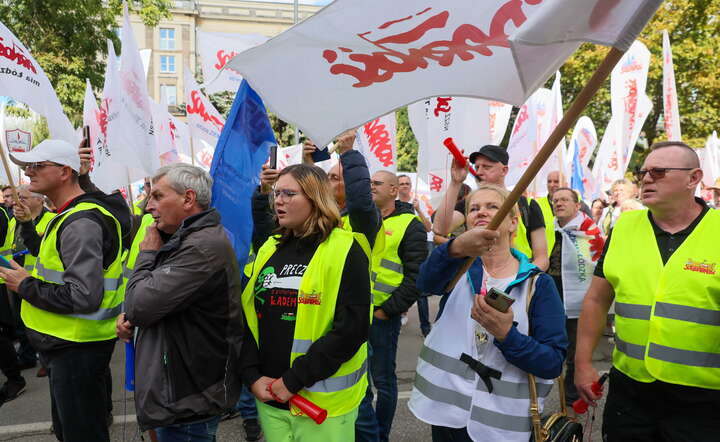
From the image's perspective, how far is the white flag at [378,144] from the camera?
20.1 feet

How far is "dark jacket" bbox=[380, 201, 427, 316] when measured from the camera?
3939 mm

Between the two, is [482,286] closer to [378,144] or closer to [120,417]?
[120,417]

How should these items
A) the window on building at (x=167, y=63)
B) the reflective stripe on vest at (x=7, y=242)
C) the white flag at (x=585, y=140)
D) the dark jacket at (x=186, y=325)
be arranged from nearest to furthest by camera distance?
the dark jacket at (x=186, y=325)
the reflective stripe on vest at (x=7, y=242)
the white flag at (x=585, y=140)
the window on building at (x=167, y=63)

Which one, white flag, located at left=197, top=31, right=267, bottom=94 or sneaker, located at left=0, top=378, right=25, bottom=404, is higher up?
white flag, located at left=197, top=31, right=267, bottom=94

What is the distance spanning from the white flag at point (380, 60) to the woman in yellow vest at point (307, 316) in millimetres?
660

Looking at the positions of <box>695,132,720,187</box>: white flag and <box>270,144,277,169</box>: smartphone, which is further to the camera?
<box>695,132,720,187</box>: white flag

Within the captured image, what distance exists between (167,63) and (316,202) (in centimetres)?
5208

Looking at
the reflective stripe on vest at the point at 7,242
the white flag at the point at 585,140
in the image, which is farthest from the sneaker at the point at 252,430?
the white flag at the point at 585,140

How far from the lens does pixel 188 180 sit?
264 cm

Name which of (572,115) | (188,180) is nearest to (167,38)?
(188,180)

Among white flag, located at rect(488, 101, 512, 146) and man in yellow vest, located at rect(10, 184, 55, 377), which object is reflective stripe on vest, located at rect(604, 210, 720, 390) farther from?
white flag, located at rect(488, 101, 512, 146)

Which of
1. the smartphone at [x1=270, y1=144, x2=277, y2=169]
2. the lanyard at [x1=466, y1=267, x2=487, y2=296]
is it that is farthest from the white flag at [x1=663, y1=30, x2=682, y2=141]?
the smartphone at [x1=270, y1=144, x2=277, y2=169]

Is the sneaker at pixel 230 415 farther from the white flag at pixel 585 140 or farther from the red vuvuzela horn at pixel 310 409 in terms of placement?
the white flag at pixel 585 140

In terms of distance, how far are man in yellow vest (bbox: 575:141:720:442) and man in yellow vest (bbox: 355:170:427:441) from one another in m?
1.47
